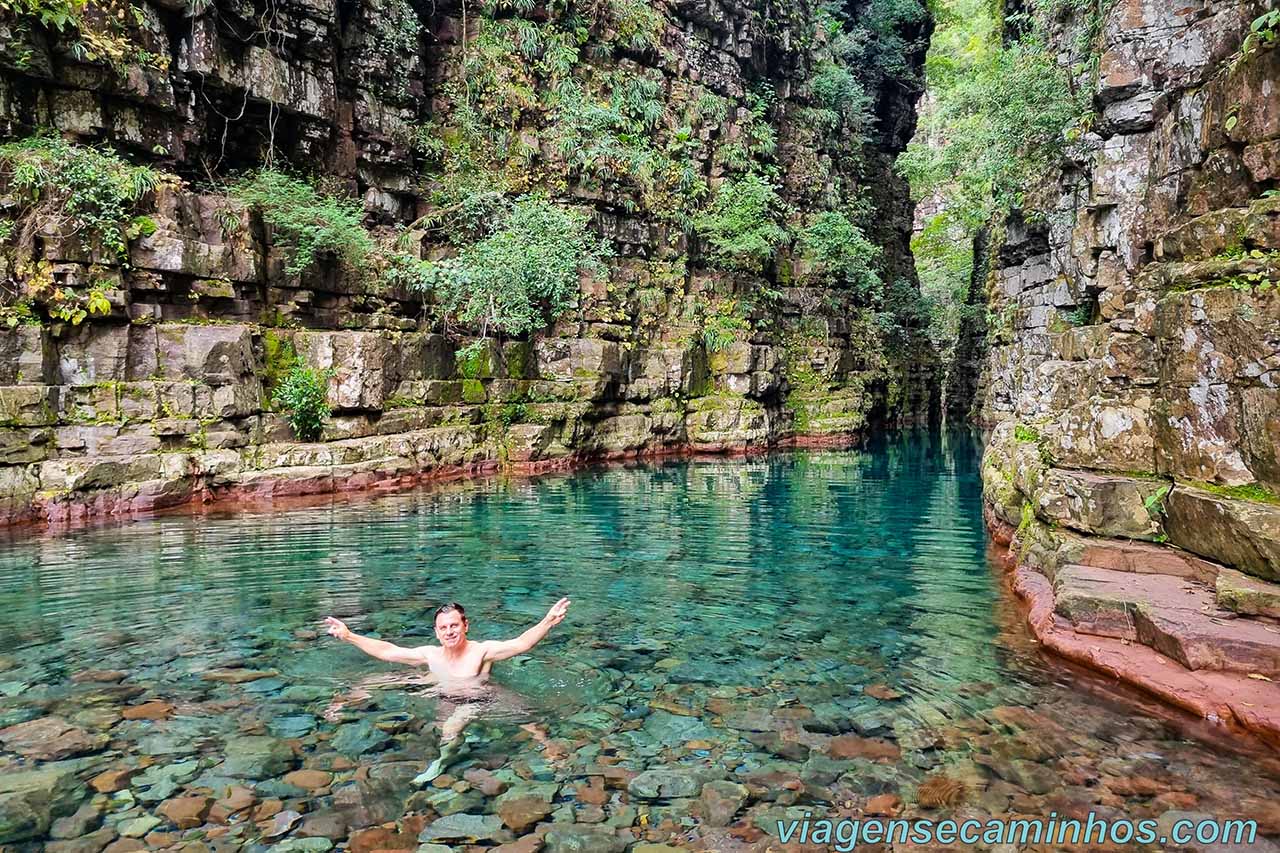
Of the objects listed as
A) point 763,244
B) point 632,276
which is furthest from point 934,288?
point 632,276

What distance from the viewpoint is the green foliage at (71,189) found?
14039 millimetres

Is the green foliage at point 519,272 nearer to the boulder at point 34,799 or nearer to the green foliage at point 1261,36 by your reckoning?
the green foliage at point 1261,36

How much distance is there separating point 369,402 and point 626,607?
38.7 ft

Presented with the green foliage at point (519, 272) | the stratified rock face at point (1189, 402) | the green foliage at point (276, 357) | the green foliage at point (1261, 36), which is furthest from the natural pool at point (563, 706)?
the green foliage at point (519, 272)

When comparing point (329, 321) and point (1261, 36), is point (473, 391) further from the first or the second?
point (1261, 36)

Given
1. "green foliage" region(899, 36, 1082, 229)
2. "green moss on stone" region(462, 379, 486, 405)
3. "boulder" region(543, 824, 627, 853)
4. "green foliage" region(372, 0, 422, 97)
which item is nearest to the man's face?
"boulder" region(543, 824, 627, 853)

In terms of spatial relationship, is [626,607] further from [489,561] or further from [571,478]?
[571,478]

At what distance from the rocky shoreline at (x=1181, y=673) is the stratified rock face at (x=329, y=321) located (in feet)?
46.2

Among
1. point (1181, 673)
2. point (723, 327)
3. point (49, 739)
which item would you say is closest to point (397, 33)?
point (723, 327)

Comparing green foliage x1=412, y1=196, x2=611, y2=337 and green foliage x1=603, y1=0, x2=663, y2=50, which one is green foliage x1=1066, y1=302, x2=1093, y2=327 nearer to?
green foliage x1=412, y1=196, x2=611, y2=337

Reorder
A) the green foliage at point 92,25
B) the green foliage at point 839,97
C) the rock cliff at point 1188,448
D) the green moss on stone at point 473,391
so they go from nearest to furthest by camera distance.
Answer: the rock cliff at point 1188,448
the green foliage at point 92,25
the green moss on stone at point 473,391
the green foliage at point 839,97

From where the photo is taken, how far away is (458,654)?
5.98 m

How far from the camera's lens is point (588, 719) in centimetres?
542

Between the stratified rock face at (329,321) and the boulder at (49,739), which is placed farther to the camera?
the stratified rock face at (329,321)
